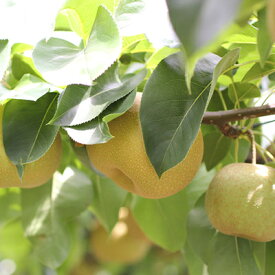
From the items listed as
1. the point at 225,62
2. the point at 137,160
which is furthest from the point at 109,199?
the point at 225,62

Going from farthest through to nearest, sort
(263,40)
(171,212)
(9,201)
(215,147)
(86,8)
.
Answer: (9,201), (171,212), (215,147), (86,8), (263,40)

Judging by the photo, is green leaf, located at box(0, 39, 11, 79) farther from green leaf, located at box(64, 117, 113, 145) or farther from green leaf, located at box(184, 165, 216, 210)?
green leaf, located at box(184, 165, 216, 210)

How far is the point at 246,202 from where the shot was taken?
3.05 ft

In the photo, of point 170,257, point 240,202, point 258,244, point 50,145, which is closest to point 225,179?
point 240,202

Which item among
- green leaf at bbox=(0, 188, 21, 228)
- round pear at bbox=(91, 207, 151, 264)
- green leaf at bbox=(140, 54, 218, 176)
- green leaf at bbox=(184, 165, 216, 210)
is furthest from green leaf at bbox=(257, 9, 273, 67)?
round pear at bbox=(91, 207, 151, 264)

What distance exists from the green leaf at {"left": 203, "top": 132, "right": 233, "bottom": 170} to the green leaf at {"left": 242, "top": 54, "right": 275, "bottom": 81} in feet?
0.60

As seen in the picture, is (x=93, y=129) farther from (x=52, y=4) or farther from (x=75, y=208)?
(x=75, y=208)

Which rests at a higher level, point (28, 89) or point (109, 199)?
point (28, 89)

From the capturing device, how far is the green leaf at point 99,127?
2.87 feet

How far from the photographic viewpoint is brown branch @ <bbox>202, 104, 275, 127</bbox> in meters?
0.95

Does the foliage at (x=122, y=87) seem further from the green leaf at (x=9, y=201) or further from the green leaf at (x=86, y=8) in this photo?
the green leaf at (x=9, y=201)

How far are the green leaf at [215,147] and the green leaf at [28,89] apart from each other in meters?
0.34

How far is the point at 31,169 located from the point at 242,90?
1.30ft

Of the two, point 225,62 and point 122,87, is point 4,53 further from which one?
point 225,62
